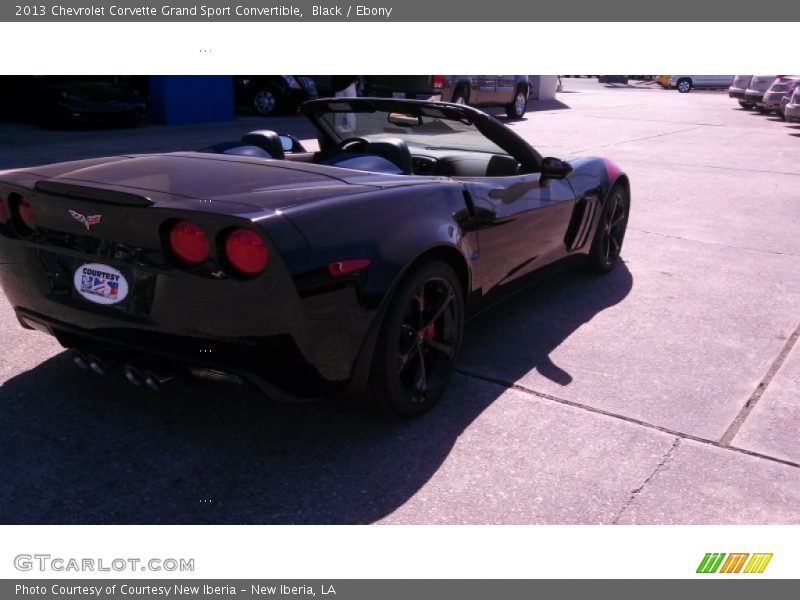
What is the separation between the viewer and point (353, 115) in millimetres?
4336

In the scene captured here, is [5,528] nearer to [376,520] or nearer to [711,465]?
[376,520]

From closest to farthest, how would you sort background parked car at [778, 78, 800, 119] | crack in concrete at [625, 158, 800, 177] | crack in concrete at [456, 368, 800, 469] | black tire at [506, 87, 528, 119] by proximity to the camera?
crack in concrete at [456, 368, 800, 469] → crack in concrete at [625, 158, 800, 177] → background parked car at [778, 78, 800, 119] → black tire at [506, 87, 528, 119]

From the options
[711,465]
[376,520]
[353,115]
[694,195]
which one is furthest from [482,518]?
[694,195]

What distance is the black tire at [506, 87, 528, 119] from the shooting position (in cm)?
1891

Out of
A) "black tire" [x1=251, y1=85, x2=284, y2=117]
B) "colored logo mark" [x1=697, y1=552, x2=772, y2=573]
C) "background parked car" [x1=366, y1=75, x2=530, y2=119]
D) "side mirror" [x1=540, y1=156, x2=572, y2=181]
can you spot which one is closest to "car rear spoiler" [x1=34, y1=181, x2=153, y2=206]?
"colored logo mark" [x1=697, y1=552, x2=772, y2=573]

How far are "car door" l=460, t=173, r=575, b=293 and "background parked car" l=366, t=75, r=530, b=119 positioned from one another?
37.1ft

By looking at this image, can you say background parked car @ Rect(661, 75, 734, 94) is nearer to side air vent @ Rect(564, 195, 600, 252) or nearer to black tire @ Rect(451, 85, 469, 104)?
black tire @ Rect(451, 85, 469, 104)

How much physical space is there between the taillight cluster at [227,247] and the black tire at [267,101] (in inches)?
594

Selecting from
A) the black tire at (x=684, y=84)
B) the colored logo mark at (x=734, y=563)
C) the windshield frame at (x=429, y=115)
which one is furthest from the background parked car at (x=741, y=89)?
the colored logo mark at (x=734, y=563)

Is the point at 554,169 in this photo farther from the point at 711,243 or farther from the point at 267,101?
the point at 267,101

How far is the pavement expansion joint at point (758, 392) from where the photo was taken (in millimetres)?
3324

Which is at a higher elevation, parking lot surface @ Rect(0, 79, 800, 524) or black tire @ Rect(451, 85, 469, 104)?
parking lot surface @ Rect(0, 79, 800, 524)

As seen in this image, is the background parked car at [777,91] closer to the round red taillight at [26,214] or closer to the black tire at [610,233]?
the black tire at [610,233]

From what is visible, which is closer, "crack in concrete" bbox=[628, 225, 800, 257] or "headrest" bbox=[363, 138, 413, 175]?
"headrest" bbox=[363, 138, 413, 175]
